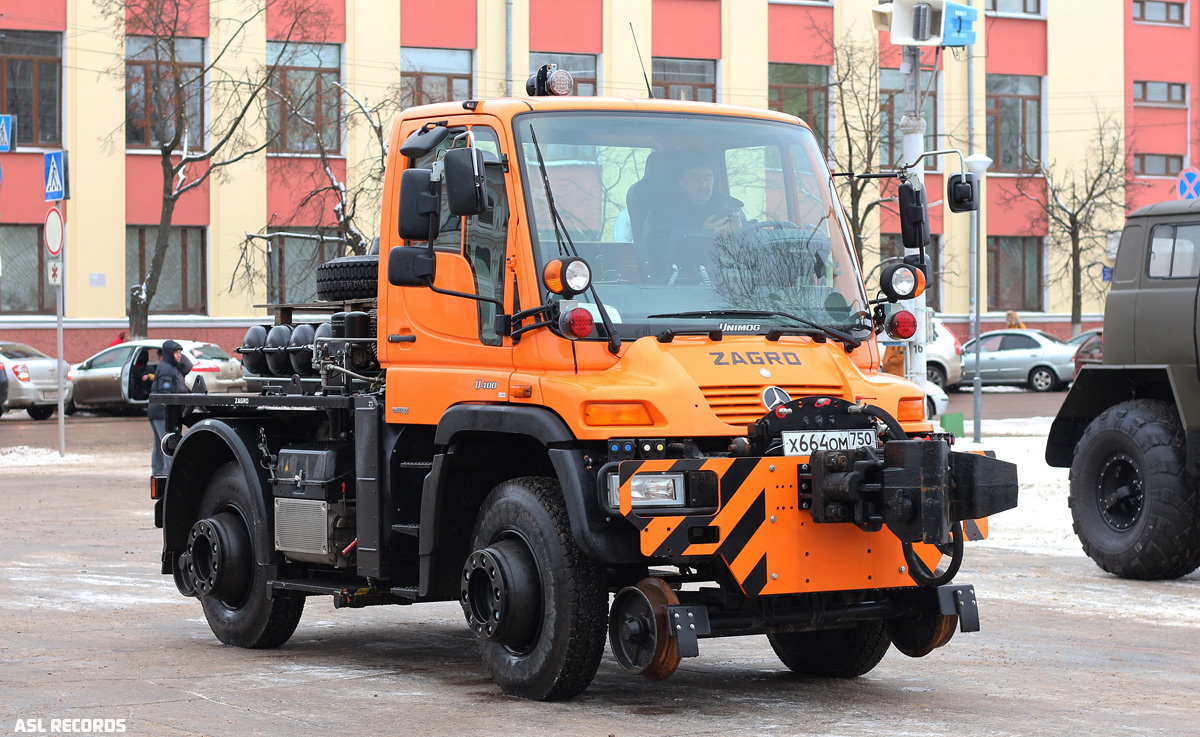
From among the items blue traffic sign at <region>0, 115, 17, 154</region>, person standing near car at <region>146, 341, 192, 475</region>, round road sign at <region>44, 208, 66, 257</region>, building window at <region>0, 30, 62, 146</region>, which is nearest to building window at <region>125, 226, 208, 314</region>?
building window at <region>0, 30, 62, 146</region>

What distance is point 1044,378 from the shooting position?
1596 inches

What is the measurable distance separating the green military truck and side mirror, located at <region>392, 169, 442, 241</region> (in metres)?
6.71

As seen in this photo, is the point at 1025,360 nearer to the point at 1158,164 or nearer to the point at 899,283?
the point at 1158,164

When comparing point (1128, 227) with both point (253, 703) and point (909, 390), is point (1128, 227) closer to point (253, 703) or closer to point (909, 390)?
point (909, 390)

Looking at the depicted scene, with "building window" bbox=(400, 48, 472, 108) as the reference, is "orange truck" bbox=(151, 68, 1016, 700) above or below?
below

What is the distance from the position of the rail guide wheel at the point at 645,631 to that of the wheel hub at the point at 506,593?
1.33ft

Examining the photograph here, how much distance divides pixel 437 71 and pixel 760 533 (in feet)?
120

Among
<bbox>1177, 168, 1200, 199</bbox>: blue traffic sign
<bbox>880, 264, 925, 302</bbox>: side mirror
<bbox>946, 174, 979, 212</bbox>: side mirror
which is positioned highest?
<bbox>1177, 168, 1200, 199</bbox>: blue traffic sign

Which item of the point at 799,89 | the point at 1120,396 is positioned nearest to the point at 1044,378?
the point at 799,89

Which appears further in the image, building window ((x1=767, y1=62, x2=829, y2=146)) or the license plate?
building window ((x1=767, y1=62, x2=829, y2=146))

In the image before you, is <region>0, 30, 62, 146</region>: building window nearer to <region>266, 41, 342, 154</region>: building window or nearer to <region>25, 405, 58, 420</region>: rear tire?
<region>266, 41, 342, 154</region>: building window

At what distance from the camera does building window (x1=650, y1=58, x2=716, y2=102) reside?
147ft

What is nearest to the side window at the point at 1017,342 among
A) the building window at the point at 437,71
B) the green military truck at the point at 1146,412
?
the building window at the point at 437,71

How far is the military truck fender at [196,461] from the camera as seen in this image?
9.97 metres
